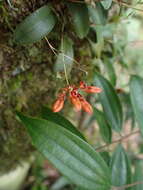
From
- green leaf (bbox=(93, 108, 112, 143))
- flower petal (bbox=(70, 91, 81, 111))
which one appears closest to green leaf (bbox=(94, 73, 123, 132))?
green leaf (bbox=(93, 108, 112, 143))

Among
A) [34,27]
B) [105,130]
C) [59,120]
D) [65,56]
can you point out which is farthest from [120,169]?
[34,27]

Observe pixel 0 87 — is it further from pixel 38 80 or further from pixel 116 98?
pixel 116 98

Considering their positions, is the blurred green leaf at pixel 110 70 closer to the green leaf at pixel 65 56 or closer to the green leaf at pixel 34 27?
the green leaf at pixel 65 56

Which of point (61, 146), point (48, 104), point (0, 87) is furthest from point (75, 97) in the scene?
point (48, 104)

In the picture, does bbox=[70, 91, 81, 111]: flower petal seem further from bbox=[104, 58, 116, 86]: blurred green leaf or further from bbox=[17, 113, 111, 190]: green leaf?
bbox=[104, 58, 116, 86]: blurred green leaf

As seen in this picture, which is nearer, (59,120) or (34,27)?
(34,27)

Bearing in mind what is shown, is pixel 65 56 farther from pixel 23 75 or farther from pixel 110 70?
pixel 110 70

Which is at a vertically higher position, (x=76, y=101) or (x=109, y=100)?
(x=76, y=101)
